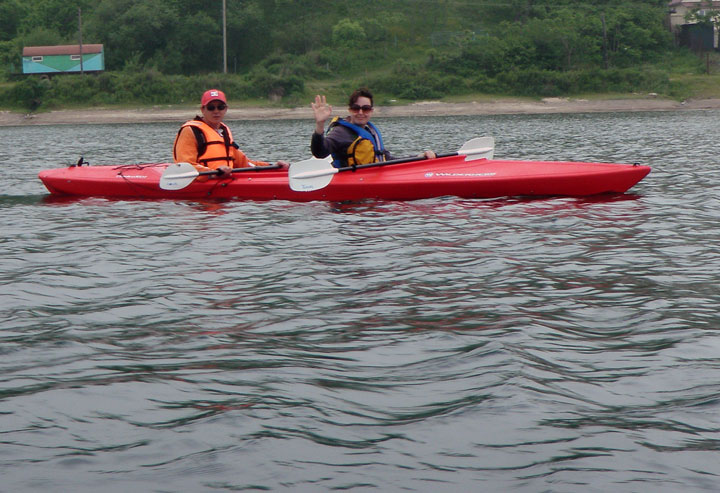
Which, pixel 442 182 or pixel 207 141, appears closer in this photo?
pixel 442 182

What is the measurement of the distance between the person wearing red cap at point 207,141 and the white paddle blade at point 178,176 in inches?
5.9

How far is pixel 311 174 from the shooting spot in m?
9.18

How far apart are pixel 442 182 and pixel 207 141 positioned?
278 cm

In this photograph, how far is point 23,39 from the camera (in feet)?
189

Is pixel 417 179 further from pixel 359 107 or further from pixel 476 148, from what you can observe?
pixel 359 107

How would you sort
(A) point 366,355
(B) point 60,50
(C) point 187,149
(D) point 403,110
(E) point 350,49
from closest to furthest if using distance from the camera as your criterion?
1. (A) point 366,355
2. (C) point 187,149
3. (D) point 403,110
4. (B) point 60,50
5. (E) point 350,49

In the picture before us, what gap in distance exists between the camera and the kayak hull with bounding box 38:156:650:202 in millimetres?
9055

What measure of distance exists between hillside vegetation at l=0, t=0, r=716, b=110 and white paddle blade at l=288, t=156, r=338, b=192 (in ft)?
110

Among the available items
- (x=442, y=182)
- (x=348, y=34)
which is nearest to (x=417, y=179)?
(x=442, y=182)

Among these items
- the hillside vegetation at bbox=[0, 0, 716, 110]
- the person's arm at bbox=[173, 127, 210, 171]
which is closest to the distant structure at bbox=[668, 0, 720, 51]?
the hillside vegetation at bbox=[0, 0, 716, 110]

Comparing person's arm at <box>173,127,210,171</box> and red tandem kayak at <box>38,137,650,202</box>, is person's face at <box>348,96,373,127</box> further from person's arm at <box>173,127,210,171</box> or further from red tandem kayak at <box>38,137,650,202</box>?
person's arm at <box>173,127,210,171</box>

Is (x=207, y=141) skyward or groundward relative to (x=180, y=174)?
skyward

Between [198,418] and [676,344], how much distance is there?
243 centimetres

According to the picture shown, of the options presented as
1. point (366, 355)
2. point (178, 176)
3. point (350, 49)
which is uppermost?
point (350, 49)
